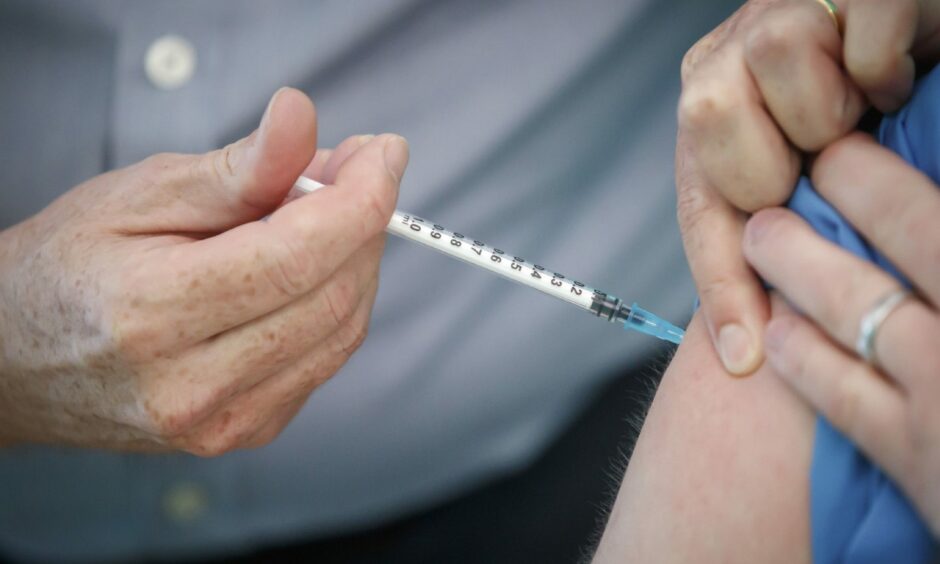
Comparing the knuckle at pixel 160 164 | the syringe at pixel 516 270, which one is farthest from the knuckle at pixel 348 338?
the knuckle at pixel 160 164

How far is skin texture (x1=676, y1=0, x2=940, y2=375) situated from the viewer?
72cm

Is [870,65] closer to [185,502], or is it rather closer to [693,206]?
[693,206]

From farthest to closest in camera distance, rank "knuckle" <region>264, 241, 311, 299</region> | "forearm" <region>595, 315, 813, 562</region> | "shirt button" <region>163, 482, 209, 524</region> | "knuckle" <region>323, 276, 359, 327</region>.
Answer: "shirt button" <region>163, 482, 209, 524</region> < "knuckle" <region>323, 276, 359, 327</region> < "knuckle" <region>264, 241, 311, 299</region> < "forearm" <region>595, 315, 813, 562</region>

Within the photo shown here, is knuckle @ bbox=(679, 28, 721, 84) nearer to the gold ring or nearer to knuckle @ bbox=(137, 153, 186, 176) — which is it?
the gold ring

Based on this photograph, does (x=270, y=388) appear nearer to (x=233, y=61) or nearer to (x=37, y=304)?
(x=37, y=304)

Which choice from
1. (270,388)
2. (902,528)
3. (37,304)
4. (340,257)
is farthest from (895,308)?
(37,304)

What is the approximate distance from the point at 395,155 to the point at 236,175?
0.18 m

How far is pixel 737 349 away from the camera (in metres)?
0.77

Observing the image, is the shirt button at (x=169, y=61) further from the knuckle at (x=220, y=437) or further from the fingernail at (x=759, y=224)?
the fingernail at (x=759, y=224)

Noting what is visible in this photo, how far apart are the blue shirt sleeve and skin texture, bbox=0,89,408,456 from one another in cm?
50

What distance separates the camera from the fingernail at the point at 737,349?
768mm

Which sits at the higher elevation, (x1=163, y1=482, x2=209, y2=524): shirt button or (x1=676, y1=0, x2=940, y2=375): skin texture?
(x1=676, y1=0, x2=940, y2=375): skin texture

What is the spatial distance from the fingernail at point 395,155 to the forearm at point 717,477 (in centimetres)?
39

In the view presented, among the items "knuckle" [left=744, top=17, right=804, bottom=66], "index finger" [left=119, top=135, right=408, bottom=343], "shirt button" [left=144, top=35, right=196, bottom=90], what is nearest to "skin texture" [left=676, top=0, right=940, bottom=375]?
"knuckle" [left=744, top=17, right=804, bottom=66]
